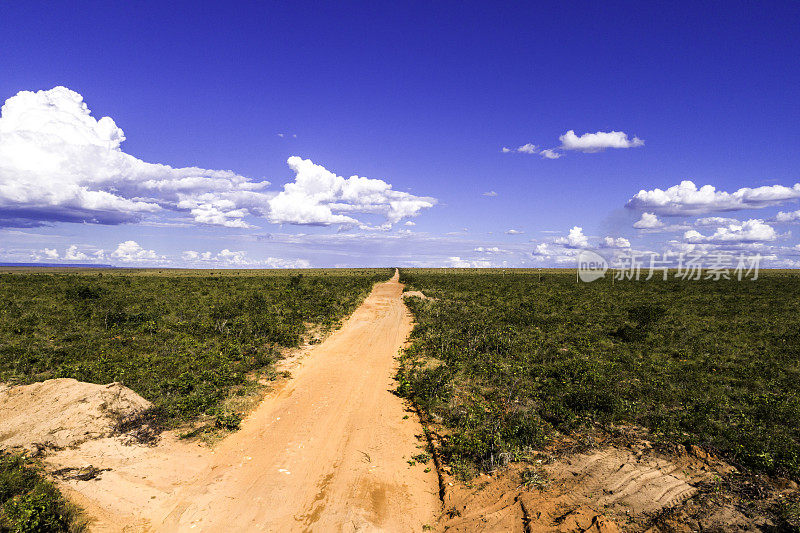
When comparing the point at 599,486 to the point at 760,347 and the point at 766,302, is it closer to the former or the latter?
the point at 760,347

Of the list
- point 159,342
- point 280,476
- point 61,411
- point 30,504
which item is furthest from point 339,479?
point 159,342

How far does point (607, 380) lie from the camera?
11789mm

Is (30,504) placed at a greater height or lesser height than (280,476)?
greater

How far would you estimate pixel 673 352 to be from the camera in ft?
52.3

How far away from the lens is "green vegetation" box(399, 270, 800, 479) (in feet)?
28.0

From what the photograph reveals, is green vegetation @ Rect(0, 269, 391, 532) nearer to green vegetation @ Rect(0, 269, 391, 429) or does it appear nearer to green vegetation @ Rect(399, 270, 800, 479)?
green vegetation @ Rect(0, 269, 391, 429)

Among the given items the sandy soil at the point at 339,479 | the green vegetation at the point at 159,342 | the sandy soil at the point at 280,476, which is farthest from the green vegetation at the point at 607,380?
the green vegetation at the point at 159,342

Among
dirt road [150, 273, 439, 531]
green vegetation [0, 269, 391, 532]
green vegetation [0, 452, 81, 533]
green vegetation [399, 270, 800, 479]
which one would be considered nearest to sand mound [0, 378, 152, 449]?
green vegetation [0, 269, 391, 532]

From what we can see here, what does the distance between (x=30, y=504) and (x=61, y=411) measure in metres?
4.53

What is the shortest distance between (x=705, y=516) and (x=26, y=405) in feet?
53.7

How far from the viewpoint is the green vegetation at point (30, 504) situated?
535 centimetres

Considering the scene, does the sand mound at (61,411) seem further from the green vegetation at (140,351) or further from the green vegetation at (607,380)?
the green vegetation at (607,380)

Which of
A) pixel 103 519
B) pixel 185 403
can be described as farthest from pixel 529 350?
pixel 103 519

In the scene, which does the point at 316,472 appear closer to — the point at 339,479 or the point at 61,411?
the point at 339,479
